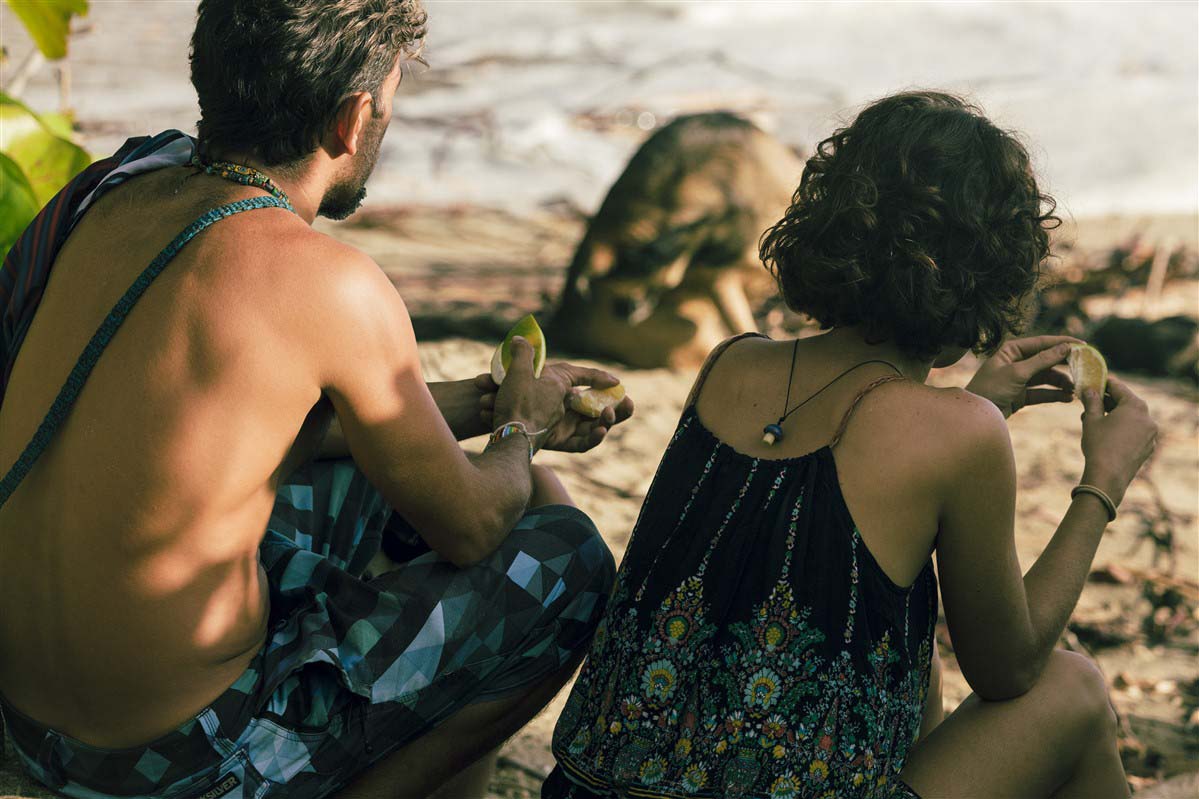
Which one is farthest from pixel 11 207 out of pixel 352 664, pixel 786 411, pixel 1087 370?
pixel 1087 370

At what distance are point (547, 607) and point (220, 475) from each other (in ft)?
2.07

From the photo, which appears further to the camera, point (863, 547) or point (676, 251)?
point (676, 251)

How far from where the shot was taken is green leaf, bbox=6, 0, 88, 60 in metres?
3.16

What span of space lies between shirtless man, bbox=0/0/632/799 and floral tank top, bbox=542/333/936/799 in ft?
0.86

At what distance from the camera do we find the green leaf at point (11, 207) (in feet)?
8.20

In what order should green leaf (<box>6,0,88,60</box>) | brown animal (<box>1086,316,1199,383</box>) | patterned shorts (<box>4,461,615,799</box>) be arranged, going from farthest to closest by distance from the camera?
brown animal (<box>1086,316,1199,383</box>) < green leaf (<box>6,0,88,60</box>) < patterned shorts (<box>4,461,615,799</box>)

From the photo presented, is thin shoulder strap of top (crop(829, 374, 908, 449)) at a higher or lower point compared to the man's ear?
lower

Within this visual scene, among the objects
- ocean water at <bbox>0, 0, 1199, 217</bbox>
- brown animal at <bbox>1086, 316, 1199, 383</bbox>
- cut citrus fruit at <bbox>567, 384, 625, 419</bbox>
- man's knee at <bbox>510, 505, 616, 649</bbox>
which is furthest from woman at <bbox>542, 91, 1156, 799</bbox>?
ocean water at <bbox>0, 0, 1199, 217</bbox>

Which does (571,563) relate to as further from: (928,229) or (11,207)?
(11,207)

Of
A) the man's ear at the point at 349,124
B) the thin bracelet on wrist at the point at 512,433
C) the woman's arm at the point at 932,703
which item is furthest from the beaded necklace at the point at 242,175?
the woman's arm at the point at 932,703

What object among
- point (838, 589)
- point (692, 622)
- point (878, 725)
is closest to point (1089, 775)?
point (878, 725)

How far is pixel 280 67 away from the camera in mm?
1857

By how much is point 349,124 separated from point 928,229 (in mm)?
905

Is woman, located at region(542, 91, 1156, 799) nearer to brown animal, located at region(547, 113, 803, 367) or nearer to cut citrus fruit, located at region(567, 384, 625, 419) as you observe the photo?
→ cut citrus fruit, located at region(567, 384, 625, 419)
